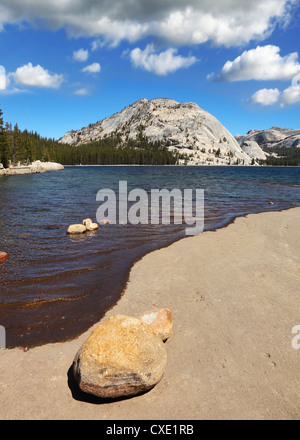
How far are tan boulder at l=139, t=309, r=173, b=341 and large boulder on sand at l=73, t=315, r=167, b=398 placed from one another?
962 millimetres

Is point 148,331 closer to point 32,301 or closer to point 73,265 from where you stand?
point 32,301

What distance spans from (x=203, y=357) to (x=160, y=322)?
1.35m

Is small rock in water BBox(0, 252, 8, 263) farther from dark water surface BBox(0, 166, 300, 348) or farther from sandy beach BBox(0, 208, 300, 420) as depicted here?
sandy beach BBox(0, 208, 300, 420)

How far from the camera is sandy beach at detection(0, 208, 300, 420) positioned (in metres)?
4.86

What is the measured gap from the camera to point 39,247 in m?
14.4

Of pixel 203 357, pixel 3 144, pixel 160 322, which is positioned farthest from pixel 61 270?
pixel 3 144

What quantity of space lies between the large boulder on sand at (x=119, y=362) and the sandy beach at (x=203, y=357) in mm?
358

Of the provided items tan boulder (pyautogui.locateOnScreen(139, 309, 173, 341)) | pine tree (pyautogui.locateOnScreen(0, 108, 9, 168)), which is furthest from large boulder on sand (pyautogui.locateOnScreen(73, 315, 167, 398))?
pine tree (pyautogui.locateOnScreen(0, 108, 9, 168))

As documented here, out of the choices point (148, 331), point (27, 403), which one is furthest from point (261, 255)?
point (27, 403)

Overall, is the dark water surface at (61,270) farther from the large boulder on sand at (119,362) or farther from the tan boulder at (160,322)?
the large boulder on sand at (119,362)

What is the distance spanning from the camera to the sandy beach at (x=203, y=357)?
191 inches

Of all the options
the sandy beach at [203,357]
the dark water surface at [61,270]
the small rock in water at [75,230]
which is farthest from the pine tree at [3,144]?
the sandy beach at [203,357]

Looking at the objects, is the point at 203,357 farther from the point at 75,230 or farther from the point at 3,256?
the point at 75,230

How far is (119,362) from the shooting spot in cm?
502
